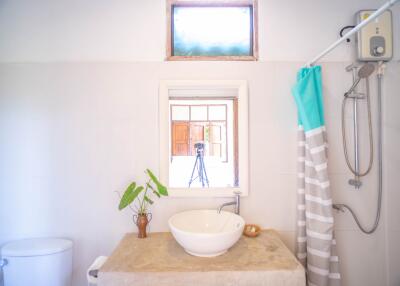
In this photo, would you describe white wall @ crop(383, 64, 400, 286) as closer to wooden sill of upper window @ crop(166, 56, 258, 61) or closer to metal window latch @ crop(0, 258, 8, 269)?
wooden sill of upper window @ crop(166, 56, 258, 61)

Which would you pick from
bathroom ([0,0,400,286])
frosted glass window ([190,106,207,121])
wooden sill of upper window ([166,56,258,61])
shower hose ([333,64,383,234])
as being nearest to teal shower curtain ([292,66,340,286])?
bathroom ([0,0,400,286])

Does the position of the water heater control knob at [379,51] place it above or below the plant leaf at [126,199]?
above

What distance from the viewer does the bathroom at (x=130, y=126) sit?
1.35 meters

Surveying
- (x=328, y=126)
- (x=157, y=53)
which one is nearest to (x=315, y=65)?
(x=328, y=126)

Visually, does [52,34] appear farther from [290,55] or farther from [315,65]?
[315,65]

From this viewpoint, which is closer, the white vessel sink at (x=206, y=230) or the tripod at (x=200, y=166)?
the white vessel sink at (x=206, y=230)

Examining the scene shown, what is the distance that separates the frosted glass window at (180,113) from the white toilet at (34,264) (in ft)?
3.51

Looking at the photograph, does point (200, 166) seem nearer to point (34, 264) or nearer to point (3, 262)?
point (34, 264)

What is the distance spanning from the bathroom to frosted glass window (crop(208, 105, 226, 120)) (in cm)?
12

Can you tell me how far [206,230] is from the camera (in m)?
1.25

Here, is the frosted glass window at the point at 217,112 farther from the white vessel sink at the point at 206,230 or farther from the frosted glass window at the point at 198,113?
the white vessel sink at the point at 206,230

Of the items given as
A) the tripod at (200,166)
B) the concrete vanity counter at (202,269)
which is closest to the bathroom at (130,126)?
the tripod at (200,166)

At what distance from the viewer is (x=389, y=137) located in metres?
1.37

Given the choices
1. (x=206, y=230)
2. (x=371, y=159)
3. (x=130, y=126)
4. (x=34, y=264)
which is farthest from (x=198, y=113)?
(x=34, y=264)
